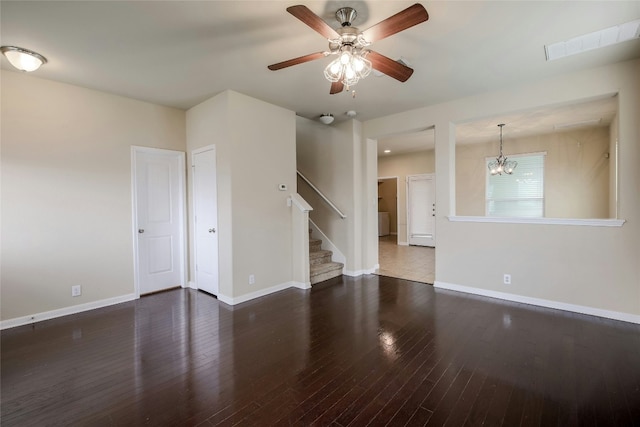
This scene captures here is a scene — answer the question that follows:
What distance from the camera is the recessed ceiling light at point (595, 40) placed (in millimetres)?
2426

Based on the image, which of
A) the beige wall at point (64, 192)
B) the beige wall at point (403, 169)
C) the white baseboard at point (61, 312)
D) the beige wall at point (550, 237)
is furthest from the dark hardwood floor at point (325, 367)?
the beige wall at point (403, 169)

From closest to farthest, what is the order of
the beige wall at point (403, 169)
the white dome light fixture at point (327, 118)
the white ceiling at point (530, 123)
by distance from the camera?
the white ceiling at point (530, 123) < the white dome light fixture at point (327, 118) < the beige wall at point (403, 169)

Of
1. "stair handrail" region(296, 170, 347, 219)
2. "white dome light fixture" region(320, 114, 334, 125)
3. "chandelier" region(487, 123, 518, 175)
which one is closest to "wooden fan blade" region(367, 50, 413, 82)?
"white dome light fixture" region(320, 114, 334, 125)

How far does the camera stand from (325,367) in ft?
7.46

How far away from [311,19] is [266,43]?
955 millimetres

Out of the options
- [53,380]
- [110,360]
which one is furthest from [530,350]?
[53,380]

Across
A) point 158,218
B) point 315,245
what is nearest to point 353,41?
point 158,218

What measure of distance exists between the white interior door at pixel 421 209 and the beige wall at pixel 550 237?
391 centimetres

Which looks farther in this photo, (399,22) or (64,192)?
(64,192)

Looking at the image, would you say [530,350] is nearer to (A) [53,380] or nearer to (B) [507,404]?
(B) [507,404]

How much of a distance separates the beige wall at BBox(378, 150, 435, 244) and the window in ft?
5.15

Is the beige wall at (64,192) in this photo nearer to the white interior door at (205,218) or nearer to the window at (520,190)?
the white interior door at (205,218)

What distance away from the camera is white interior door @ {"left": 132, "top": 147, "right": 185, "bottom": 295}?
13.2ft

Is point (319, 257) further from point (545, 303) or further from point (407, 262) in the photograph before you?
point (545, 303)
